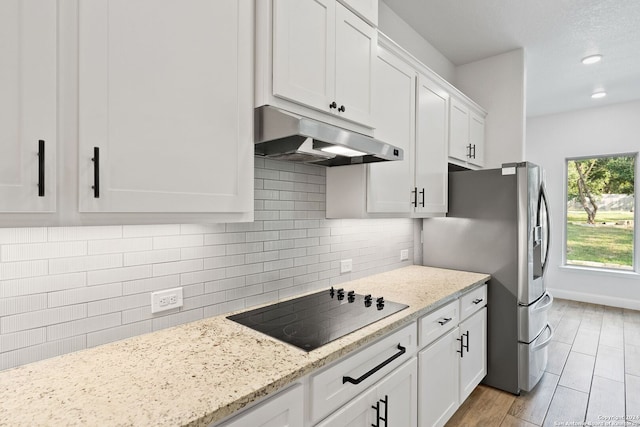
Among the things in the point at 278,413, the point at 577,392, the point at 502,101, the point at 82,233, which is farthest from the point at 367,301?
the point at 502,101

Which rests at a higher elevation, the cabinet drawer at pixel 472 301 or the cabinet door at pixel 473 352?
the cabinet drawer at pixel 472 301

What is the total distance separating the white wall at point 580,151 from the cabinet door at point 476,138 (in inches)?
110

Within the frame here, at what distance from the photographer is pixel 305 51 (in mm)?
1534

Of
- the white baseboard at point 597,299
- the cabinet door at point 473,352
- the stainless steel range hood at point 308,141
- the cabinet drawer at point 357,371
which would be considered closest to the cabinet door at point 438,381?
the cabinet door at point 473,352

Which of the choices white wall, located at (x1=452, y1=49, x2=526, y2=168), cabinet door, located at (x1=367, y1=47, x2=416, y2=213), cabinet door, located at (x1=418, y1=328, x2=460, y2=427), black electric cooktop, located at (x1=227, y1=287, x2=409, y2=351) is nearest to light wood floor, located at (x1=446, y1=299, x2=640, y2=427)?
cabinet door, located at (x1=418, y1=328, x2=460, y2=427)

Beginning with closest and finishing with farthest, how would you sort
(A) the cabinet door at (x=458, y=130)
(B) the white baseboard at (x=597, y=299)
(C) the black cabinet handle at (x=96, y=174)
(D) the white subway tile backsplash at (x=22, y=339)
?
(C) the black cabinet handle at (x=96, y=174), (D) the white subway tile backsplash at (x=22, y=339), (A) the cabinet door at (x=458, y=130), (B) the white baseboard at (x=597, y=299)

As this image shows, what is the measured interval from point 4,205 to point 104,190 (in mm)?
216

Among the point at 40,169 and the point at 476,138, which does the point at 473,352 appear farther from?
the point at 40,169

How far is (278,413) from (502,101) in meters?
3.73

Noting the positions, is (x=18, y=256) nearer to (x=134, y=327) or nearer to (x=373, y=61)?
(x=134, y=327)

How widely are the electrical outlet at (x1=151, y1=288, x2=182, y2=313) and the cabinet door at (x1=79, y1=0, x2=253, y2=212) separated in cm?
49

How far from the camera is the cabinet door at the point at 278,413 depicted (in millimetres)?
1011

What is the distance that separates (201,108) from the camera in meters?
1.21

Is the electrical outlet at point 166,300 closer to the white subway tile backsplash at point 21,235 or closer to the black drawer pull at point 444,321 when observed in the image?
the white subway tile backsplash at point 21,235
